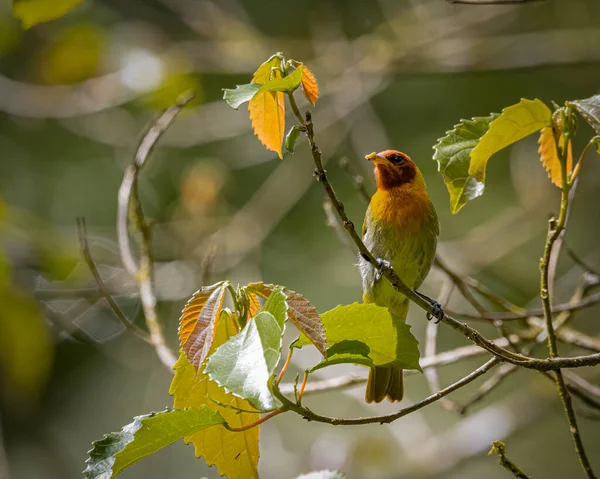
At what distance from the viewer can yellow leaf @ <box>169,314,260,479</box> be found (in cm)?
150

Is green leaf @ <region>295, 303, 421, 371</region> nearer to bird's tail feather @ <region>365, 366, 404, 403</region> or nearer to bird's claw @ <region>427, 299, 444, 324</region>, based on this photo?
bird's claw @ <region>427, 299, 444, 324</region>

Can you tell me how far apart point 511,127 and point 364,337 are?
52cm

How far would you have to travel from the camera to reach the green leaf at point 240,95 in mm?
1302

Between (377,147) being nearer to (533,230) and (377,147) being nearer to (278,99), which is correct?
(533,230)

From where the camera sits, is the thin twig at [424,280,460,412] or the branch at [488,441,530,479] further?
the thin twig at [424,280,460,412]

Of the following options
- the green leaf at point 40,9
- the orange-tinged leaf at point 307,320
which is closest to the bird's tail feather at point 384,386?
the orange-tinged leaf at point 307,320

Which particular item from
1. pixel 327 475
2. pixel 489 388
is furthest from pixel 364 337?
pixel 489 388

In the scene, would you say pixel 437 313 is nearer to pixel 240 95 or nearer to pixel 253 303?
pixel 253 303

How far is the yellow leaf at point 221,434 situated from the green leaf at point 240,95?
1.50ft

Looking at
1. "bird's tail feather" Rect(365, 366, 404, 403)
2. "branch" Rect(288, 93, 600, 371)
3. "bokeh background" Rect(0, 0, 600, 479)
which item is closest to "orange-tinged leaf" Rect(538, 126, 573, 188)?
"branch" Rect(288, 93, 600, 371)

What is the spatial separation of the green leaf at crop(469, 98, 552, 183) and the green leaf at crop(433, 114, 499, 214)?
69 mm

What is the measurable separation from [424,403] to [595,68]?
566 centimetres

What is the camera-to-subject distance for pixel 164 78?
454 cm

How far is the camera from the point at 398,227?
8.77ft
